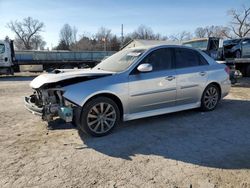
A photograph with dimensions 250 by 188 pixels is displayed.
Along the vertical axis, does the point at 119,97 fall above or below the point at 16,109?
above

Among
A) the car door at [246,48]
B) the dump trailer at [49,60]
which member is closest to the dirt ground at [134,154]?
the car door at [246,48]

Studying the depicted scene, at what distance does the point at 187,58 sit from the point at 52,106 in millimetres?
3273

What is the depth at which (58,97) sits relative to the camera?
17.6 feet

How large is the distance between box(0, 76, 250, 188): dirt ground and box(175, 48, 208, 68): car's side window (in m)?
1.21

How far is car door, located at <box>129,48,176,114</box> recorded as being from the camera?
5688mm

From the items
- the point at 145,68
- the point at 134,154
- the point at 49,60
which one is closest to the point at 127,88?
the point at 145,68

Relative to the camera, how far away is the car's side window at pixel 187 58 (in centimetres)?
651

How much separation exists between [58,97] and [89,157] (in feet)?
4.85

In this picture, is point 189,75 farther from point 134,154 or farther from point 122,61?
point 134,154

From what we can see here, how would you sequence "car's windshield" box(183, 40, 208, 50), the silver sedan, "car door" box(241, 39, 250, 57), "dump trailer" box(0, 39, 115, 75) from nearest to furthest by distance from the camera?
the silver sedan
"car door" box(241, 39, 250, 57)
"car's windshield" box(183, 40, 208, 50)
"dump trailer" box(0, 39, 115, 75)

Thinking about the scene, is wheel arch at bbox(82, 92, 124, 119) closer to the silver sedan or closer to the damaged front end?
the silver sedan

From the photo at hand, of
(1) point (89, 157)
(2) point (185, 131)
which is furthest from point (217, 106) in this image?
(1) point (89, 157)

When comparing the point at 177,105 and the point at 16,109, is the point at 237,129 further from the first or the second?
the point at 16,109

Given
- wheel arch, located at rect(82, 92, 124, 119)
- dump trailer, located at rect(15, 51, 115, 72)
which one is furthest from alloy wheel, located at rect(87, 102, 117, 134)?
dump trailer, located at rect(15, 51, 115, 72)
